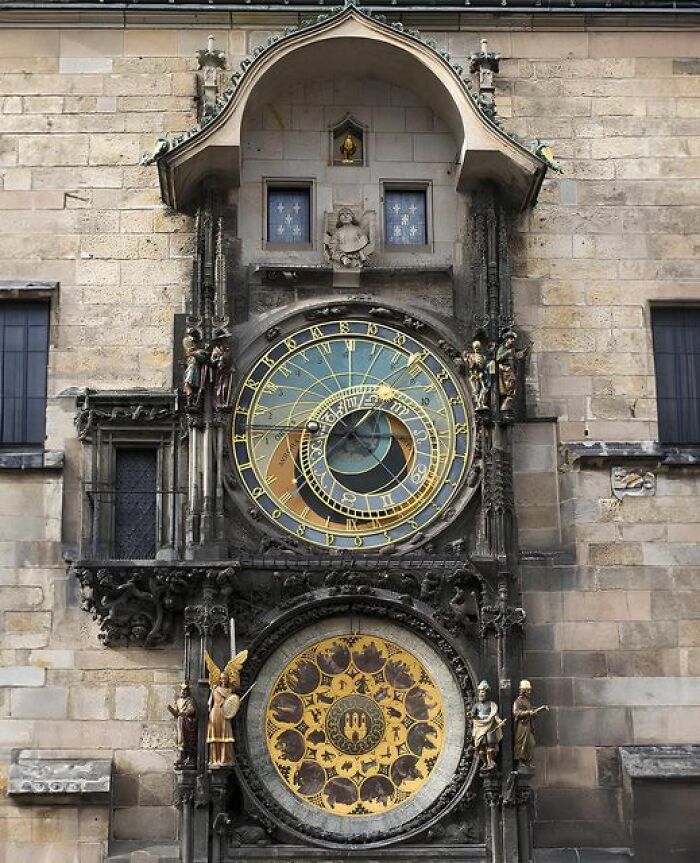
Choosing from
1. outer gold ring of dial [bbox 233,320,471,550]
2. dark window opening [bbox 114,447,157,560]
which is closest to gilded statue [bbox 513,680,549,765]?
outer gold ring of dial [bbox 233,320,471,550]

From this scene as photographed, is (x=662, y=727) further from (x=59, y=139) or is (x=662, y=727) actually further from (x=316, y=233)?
(x=59, y=139)

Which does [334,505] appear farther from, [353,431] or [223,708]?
[223,708]

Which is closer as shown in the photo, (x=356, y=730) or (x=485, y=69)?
(x=356, y=730)

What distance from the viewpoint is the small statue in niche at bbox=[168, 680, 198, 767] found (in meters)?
13.9

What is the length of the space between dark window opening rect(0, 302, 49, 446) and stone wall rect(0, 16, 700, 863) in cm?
24

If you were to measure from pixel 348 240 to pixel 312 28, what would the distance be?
5.65ft

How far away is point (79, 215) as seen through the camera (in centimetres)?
1555

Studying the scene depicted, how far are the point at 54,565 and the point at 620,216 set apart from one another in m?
5.40

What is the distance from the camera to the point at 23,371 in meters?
15.4

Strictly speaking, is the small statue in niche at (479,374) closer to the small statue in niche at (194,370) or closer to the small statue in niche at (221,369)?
the small statue in niche at (221,369)

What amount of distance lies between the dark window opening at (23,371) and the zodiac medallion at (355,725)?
9.62 feet

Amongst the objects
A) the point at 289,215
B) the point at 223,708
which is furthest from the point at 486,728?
the point at 289,215

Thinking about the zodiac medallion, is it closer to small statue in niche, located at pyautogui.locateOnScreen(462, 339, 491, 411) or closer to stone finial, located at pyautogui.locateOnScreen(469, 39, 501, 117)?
small statue in niche, located at pyautogui.locateOnScreen(462, 339, 491, 411)

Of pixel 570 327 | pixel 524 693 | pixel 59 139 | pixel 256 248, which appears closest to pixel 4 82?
pixel 59 139
